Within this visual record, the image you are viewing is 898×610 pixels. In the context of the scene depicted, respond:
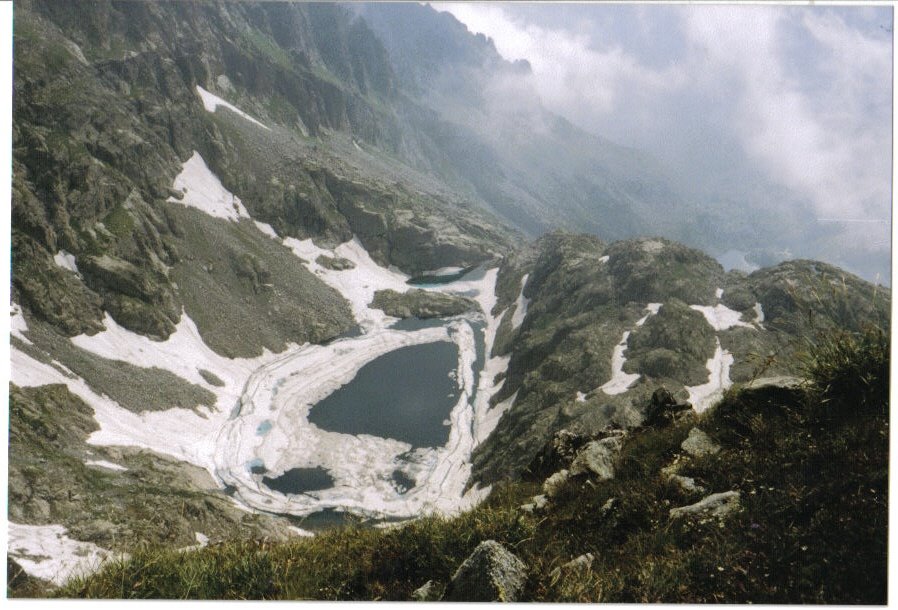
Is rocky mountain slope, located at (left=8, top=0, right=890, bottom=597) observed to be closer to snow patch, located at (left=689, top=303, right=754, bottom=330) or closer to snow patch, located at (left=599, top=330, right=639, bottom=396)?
snow patch, located at (left=599, top=330, right=639, bottom=396)

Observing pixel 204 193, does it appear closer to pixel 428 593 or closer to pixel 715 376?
pixel 715 376

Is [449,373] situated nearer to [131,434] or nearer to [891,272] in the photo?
[131,434]

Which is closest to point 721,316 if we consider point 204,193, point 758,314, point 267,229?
point 758,314

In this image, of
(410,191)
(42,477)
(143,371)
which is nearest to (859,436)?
(42,477)

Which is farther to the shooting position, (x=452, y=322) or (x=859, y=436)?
(x=452, y=322)

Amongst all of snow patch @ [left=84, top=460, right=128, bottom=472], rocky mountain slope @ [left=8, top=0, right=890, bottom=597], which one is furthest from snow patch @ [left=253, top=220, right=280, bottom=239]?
snow patch @ [left=84, top=460, right=128, bottom=472]

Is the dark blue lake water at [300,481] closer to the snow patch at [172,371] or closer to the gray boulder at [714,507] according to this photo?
the snow patch at [172,371]

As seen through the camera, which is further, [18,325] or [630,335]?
[630,335]

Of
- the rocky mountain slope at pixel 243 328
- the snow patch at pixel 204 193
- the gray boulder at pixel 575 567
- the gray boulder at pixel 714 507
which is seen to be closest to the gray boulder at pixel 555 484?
the rocky mountain slope at pixel 243 328
